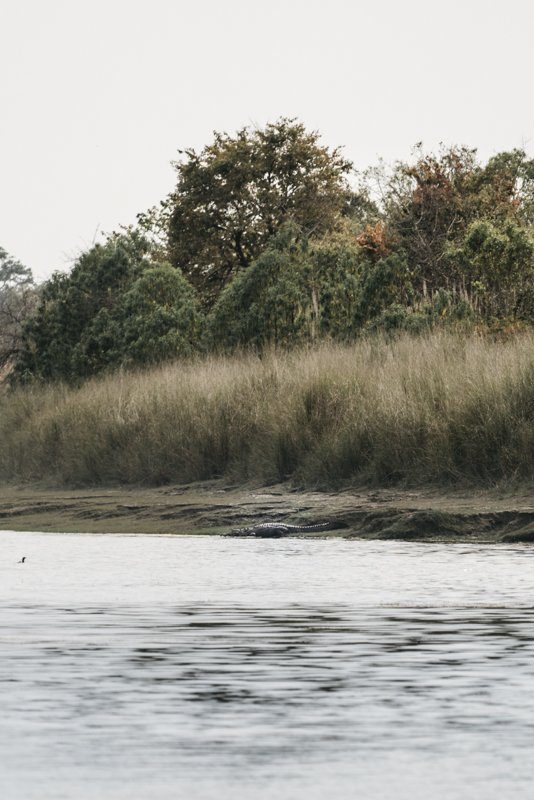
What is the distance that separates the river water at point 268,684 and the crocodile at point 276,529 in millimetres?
3401

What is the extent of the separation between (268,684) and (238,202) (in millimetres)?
36572

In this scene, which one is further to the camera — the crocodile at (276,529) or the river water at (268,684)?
the crocodile at (276,529)

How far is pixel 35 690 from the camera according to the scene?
15.8 ft

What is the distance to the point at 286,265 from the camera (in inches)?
997

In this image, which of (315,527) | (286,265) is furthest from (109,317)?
(315,527)

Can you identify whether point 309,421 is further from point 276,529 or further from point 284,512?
point 276,529

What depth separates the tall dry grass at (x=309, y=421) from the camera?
14312 millimetres

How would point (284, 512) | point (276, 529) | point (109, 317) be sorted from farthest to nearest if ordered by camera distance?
point (109, 317), point (284, 512), point (276, 529)

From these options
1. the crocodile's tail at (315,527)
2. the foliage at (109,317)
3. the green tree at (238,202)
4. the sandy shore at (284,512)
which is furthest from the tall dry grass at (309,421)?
the green tree at (238,202)

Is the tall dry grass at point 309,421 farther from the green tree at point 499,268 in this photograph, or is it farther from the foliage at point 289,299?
the green tree at point 499,268

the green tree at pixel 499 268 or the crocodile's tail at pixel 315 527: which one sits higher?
the green tree at pixel 499 268

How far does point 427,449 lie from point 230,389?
14.1 ft

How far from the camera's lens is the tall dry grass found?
47.0 feet

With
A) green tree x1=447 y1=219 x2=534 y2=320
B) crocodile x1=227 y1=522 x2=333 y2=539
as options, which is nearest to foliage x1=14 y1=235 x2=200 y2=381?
green tree x1=447 y1=219 x2=534 y2=320
